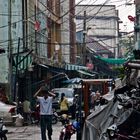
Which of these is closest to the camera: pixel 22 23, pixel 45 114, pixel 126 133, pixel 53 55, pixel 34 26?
pixel 126 133

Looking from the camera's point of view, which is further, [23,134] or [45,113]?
[23,134]

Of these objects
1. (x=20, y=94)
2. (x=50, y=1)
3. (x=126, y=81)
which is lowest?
(x=20, y=94)

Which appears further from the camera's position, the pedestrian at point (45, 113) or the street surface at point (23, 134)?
the street surface at point (23, 134)

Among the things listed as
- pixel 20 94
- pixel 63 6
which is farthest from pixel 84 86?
pixel 63 6

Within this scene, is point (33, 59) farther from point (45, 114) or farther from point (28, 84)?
point (45, 114)

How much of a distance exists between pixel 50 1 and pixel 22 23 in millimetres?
14011

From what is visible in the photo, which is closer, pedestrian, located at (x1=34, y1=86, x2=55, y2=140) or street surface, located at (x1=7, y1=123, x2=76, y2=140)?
pedestrian, located at (x1=34, y1=86, x2=55, y2=140)

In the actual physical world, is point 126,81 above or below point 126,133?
above

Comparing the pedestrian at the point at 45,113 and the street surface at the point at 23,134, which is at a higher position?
the pedestrian at the point at 45,113

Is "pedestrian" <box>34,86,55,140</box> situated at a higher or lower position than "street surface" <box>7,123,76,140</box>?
higher

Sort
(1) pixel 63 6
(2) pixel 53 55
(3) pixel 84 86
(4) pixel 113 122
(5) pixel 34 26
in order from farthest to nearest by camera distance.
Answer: (1) pixel 63 6, (2) pixel 53 55, (5) pixel 34 26, (3) pixel 84 86, (4) pixel 113 122

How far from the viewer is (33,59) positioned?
117ft

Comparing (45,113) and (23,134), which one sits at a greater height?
(45,113)

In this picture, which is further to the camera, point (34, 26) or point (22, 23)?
point (34, 26)
